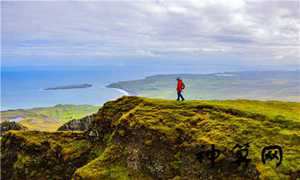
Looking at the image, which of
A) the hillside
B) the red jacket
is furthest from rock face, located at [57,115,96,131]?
the red jacket

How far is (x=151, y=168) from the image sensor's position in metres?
38.1

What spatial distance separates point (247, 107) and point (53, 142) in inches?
1011

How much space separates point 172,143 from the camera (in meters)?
38.2

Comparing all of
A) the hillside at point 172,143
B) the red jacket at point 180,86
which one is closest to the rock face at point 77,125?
the hillside at point 172,143

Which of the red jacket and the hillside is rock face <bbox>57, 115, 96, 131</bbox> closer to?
the hillside

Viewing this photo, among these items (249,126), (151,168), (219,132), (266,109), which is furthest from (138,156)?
(266,109)

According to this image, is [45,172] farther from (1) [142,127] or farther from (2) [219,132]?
(2) [219,132]

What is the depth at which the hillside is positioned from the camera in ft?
111

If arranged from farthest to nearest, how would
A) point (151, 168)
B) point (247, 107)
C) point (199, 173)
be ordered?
Answer: point (247, 107) → point (151, 168) → point (199, 173)

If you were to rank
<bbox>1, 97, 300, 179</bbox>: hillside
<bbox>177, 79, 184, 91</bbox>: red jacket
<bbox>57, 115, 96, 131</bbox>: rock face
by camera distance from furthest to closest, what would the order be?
<bbox>57, 115, 96, 131</bbox>: rock face, <bbox>177, 79, 184, 91</bbox>: red jacket, <bbox>1, 97, 300, 179</bbox>: hillside

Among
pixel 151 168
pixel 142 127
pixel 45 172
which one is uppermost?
pixel 142 127

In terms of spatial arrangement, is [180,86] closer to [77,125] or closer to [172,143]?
[172,143]

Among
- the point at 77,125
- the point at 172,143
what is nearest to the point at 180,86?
the point at 172,143

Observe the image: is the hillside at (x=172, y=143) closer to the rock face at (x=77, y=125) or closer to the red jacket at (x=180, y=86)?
the red jacket at (x=180, y=86)
